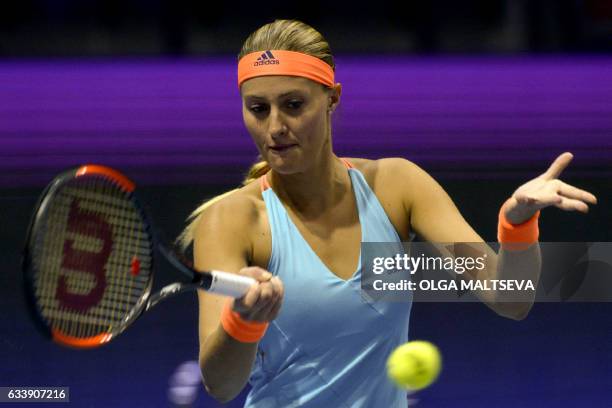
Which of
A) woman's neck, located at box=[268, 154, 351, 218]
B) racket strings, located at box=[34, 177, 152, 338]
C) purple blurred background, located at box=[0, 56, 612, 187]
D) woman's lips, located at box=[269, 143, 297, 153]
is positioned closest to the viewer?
racket strings, located at box=[34, 177, 152, 338]

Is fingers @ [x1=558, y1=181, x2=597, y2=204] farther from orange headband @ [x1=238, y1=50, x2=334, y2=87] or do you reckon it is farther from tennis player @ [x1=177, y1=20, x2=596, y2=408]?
orange headband @ [x1=238, y1=50, x2=334, y2=87]

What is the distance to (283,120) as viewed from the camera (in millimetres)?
2717

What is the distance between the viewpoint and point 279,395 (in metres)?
2.77

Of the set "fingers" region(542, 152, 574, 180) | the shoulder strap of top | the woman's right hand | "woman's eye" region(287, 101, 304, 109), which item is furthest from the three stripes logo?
"fingers" region(542, 152, 574, 180)

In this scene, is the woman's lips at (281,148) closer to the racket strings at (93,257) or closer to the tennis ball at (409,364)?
the racket strings at (93,257)

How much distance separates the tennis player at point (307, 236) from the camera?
8.93 feet

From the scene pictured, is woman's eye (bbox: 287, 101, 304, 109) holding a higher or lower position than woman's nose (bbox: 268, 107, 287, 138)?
higher

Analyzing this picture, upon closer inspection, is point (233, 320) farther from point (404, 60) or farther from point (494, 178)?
point (404, 60)

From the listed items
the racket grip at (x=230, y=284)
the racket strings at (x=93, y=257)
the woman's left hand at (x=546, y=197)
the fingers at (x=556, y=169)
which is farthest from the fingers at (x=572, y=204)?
the racket strings at (x=93, y=257)

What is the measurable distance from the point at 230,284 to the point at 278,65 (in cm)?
61

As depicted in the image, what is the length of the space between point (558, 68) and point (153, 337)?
8.67 m

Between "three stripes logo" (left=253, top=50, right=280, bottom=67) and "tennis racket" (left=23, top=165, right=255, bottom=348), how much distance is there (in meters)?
0.42

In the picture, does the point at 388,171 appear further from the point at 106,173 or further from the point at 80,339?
the point at 80,339

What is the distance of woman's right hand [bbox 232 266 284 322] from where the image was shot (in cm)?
239
